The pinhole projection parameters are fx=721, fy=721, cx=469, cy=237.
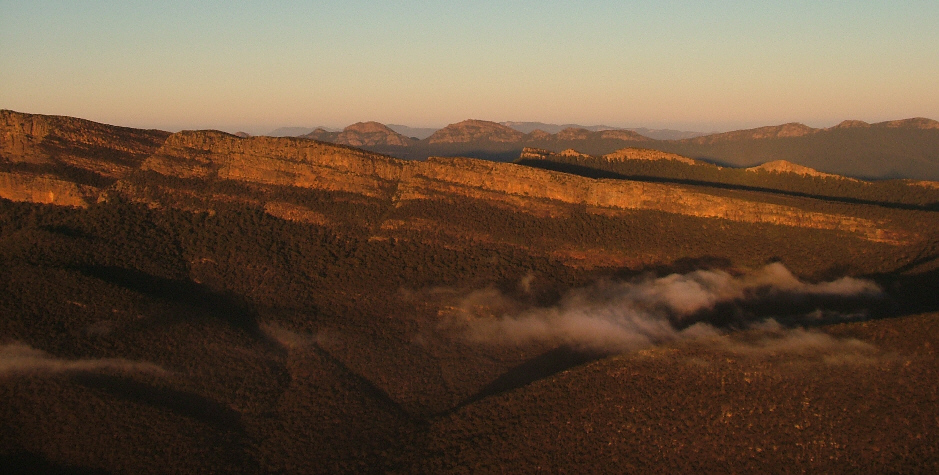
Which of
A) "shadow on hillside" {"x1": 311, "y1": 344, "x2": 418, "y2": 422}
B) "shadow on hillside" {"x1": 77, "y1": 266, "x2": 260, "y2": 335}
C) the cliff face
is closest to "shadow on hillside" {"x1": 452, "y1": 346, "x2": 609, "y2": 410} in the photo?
"shadow on hillside" {"x1": 311, "y1": 344, "x2": 418, "y2": 422}

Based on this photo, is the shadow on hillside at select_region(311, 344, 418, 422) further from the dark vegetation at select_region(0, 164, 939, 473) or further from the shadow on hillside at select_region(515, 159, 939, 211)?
the shadow on hillside at select_region(515, 159, 939, 211)

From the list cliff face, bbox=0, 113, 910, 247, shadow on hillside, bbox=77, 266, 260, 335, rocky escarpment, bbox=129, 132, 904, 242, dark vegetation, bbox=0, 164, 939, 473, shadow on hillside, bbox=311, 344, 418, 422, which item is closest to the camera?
dark vegetation, bbox=0, 164, 939, 473

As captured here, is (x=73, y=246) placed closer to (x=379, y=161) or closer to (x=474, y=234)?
(x=379, y=161)

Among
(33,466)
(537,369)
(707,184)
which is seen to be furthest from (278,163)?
(707,184)

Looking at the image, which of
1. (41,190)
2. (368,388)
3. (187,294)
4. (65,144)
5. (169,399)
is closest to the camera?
(169,399)

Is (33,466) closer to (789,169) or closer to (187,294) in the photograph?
(187,294)

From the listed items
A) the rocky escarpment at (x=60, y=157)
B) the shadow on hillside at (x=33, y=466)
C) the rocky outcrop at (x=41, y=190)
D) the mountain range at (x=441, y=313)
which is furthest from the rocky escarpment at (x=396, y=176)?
the shadow on hillside at (x=33, y=466)
